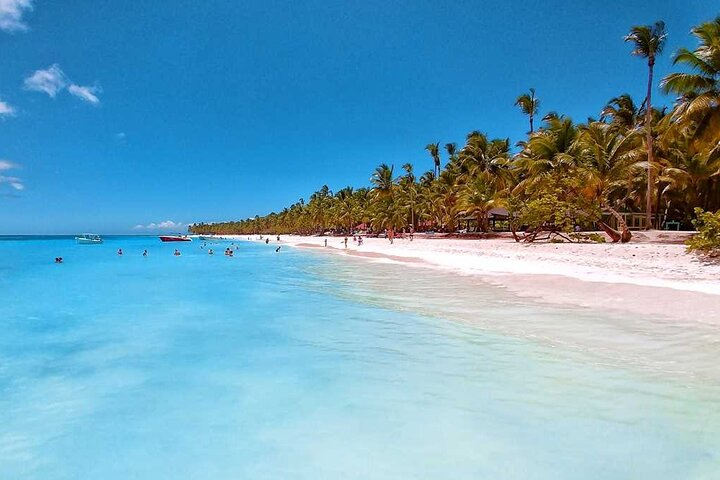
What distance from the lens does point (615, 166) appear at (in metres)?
26.2

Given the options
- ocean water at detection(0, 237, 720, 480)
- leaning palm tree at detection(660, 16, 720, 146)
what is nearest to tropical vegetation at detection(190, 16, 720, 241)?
leaning palm tree at detection(660, 16, 720, 146)

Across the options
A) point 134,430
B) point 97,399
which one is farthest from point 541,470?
point 97,399

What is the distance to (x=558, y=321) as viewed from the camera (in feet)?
29.3

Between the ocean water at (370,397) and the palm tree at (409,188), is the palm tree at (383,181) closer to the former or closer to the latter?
the palm tree at (409,188)

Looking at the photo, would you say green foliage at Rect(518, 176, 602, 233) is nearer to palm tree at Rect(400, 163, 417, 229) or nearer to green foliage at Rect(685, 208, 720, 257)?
green foliage at Rect(685, 208, 720, 257)

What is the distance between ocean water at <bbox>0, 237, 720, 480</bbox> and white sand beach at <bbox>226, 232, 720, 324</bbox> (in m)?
1.54

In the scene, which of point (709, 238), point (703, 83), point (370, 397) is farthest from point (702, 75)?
point (370, 397)

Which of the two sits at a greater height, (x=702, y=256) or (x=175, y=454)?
(x=702, y=256)

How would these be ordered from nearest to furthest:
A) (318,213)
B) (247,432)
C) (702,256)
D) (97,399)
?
1. (247,432)
2. (97,399)
3. (702,256)
4. (318,213)

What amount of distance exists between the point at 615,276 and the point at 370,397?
12005mm

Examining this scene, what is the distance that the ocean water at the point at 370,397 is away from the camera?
3.92 meters

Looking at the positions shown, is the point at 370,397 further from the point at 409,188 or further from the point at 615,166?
the point at 409,188

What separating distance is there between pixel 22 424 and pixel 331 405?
11.6ft

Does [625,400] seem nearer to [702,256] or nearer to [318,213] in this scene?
[702,256]
